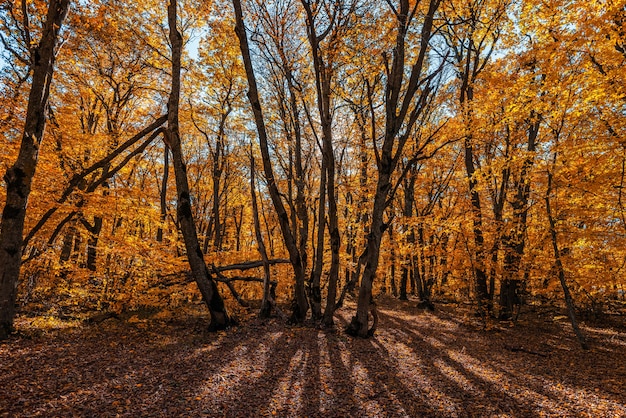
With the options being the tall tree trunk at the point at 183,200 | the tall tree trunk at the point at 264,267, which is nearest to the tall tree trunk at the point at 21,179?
the tall tree trunk at the point at 183,200

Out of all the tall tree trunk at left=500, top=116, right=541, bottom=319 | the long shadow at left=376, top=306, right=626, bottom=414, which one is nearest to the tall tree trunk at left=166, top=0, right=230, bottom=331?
the long shadow at left=376, top=306, right=626, bottom=414

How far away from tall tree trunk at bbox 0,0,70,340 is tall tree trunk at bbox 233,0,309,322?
3580 millimetres

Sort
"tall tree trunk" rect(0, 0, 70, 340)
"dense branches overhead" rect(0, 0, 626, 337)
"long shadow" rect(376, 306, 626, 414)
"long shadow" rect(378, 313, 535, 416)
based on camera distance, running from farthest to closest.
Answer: "dense branches overhead" rect(0, 0, 626, 337), "tall tree trunk" rect(0, 0, 70, 340), "long shadow" rect(376, 306, 626, 414), "long shadow" rect(378, 313, 535, 416)

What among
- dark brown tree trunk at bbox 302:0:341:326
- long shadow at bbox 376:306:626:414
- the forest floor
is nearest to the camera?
the forest floor

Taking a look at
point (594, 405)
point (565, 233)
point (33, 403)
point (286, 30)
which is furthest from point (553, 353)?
point (286, 30)

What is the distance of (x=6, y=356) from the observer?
516cm

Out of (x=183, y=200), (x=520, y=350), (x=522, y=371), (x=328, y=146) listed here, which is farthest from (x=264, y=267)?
(x=520, y=350)

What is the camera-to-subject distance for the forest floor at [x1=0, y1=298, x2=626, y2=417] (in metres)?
4.20

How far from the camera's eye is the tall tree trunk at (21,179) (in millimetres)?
5852

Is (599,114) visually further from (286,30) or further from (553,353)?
(286,30)

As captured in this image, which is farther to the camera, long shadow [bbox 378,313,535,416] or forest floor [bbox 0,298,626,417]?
long shadow [bbox 378,313,535,416]

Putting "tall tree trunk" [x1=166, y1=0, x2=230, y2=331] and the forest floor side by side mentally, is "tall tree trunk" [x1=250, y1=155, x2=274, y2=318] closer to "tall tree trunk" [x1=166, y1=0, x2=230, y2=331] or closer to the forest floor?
the forest floor

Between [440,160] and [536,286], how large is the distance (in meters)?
6.59

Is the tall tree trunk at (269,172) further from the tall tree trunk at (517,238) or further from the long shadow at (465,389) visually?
the tall tree trunk at (517,238)
